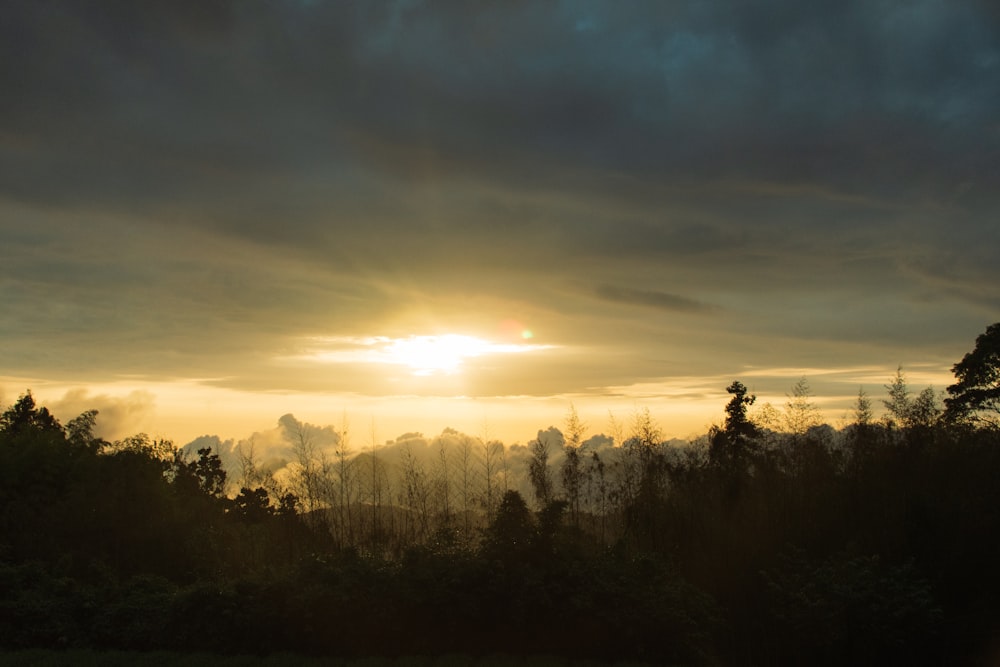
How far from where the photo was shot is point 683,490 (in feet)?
64.1

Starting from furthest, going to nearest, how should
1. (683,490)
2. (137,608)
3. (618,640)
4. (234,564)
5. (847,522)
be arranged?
(683,490), (234,564), (847,522), (137,608), (618,640)

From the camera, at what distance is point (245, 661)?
11.8m

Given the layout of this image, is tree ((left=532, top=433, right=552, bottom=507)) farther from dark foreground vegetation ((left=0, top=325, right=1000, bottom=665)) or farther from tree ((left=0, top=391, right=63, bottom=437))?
tree ((left=0, top=391, right=63, bottom=437))

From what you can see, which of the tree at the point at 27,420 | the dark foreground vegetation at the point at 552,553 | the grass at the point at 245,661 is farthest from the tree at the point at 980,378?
the tree at the point at 27,420

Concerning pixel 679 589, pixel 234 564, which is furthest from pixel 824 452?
pixel 234 564

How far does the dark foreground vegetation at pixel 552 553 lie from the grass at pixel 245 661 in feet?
1.30

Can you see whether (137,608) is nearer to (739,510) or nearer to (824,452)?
(739,510)

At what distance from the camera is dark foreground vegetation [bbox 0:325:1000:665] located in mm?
12023

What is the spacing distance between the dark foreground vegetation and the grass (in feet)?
1.30

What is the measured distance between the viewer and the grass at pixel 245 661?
37.6ft

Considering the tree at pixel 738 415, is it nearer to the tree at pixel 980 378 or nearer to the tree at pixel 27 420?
the tree at pixel 980 378

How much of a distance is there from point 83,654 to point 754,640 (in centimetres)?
1241

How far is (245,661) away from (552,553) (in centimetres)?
574

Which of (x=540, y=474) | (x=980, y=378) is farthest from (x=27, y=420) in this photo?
(x=980, y=378)
